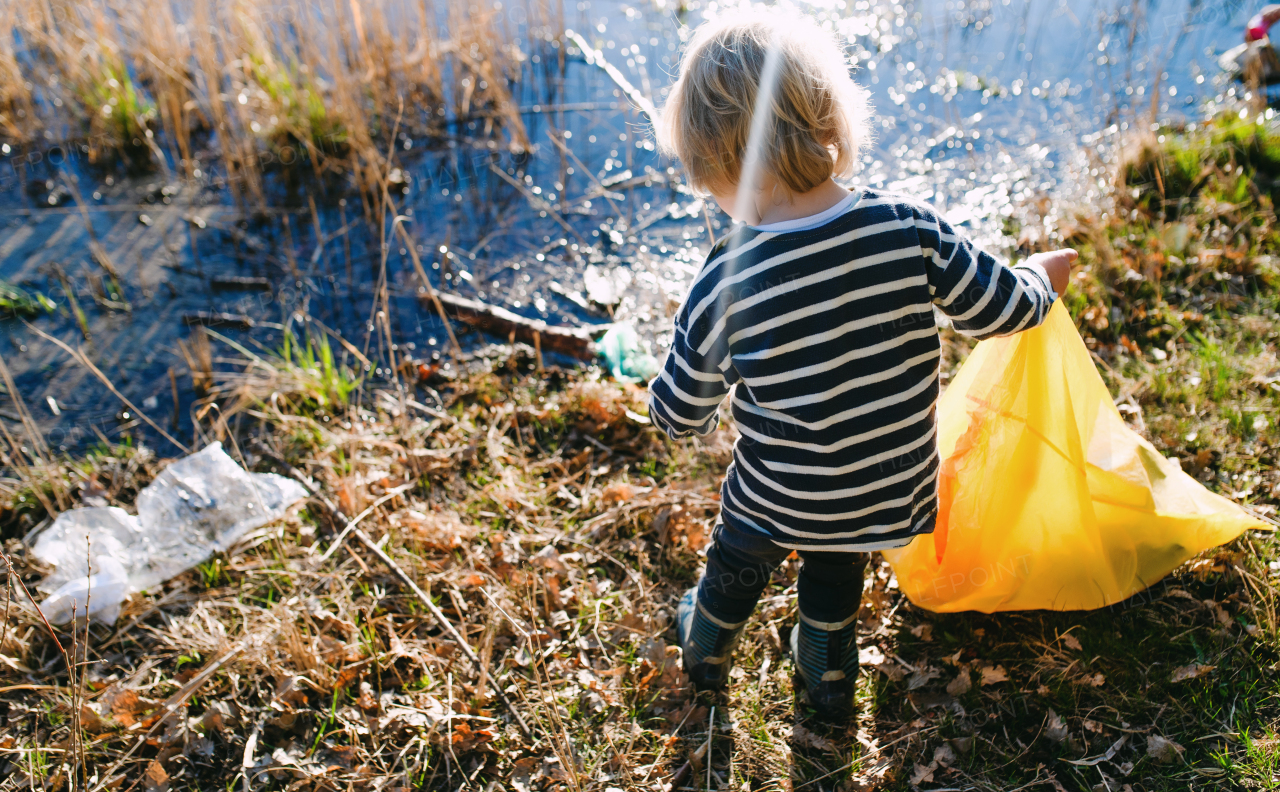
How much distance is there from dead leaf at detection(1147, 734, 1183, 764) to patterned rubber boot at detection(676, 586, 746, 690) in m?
1.00

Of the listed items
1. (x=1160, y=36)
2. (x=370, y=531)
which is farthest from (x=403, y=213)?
(x=1160, y=36)

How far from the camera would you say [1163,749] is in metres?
1.89

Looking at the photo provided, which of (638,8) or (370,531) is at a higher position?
(638,8)

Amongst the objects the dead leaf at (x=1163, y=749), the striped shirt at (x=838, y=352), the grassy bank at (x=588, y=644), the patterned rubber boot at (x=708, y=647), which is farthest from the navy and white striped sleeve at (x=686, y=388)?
the dead leaf at (x=1163, y=749)

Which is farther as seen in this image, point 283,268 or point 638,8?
point 638,8

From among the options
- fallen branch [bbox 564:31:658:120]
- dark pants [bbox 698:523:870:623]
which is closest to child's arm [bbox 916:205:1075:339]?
dark pants [bbox 698:523:870:623]

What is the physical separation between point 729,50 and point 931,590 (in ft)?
4.89

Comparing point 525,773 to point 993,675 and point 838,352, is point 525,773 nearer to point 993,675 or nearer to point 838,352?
point 993,675

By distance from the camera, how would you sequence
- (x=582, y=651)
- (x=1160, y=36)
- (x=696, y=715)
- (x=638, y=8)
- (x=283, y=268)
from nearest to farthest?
(x=696, y=715) → (x=582, y=651) → (x=283, y=268) → (x=1160, y=36) → (x=638, y=8)

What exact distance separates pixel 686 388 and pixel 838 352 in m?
0.31

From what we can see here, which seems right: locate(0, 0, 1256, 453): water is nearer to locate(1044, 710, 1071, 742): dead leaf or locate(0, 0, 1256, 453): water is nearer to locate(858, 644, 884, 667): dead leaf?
locate(858, 644, 884, 667): dead leaf

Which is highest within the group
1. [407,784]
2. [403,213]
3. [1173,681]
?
[403,213]

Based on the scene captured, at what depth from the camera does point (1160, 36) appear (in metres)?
5.62

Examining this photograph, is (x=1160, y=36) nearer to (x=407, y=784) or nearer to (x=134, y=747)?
(x=407, y=784)
